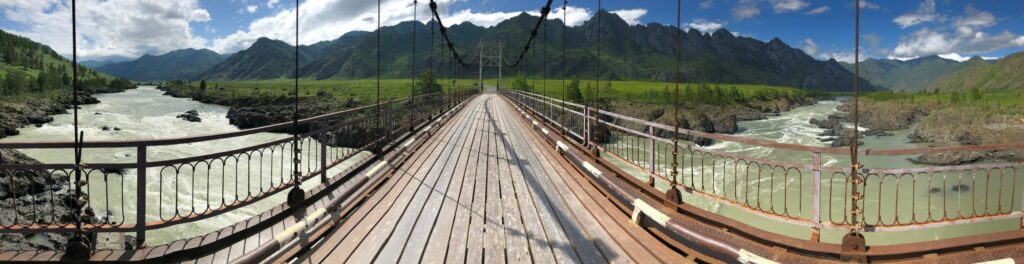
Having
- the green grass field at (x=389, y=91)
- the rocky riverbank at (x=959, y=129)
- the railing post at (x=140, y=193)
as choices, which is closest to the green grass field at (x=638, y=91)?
the green grass field at (x=389, y=91)

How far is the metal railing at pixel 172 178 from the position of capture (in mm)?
3701

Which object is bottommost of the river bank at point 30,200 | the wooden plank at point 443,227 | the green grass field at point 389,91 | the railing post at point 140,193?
the river bank at point 30,200

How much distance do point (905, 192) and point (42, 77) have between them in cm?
13810

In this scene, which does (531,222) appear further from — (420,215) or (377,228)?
(377,228)

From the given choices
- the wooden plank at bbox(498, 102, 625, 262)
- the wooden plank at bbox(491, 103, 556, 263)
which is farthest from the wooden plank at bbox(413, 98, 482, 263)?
the wooden plank at bbox(498, 102, 625, 262)

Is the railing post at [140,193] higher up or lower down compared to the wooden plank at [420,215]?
higher up

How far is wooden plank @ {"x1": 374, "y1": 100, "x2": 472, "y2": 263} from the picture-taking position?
3.77 meters

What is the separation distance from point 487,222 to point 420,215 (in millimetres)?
718

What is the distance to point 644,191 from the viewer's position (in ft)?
18.5

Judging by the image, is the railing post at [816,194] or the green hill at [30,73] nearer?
the railing post at [816,194]

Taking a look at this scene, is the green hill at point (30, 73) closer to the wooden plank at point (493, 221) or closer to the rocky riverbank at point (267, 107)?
the rocky riverbank at point (267, 107)

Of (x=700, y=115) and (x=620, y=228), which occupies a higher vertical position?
(x=700, y=115)

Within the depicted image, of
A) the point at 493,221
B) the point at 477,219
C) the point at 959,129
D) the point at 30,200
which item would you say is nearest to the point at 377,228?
the point at 477,219

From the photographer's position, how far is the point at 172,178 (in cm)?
2230
